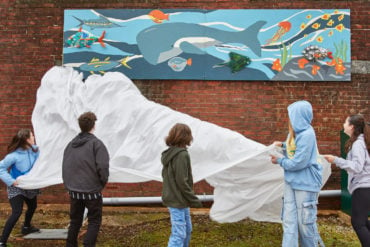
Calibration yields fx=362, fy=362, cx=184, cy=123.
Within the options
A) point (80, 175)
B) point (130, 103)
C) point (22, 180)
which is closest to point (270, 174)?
point (130, 103)

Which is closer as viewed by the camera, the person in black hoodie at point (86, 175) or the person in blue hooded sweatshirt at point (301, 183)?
the person in blue hooded sweatshirt at point (301, 183)

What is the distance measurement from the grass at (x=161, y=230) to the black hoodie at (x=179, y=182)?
1512 mm

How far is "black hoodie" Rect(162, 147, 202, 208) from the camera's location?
378cm

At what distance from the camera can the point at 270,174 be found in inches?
184

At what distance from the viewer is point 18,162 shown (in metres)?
4.68

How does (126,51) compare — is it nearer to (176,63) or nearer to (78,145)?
(176,63)

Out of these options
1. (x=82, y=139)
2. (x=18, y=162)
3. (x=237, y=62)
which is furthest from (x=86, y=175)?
(x=237, y=62)

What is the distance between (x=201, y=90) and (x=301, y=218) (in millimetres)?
3752

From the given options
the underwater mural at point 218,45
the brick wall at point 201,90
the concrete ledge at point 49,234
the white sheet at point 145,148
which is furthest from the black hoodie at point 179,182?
the underwater mural at point 218,45

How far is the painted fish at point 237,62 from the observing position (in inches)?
275

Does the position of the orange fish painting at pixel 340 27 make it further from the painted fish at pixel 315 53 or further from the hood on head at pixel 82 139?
the hood on head at pixel 82 139

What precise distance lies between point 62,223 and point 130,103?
2843mm

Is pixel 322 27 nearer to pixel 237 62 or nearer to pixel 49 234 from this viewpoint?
pixel 237 62

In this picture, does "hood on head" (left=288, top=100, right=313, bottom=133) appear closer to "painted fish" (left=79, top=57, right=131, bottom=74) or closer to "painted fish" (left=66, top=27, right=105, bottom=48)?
"painted fish" (left=79, top=57, right=131, bottom=74)
